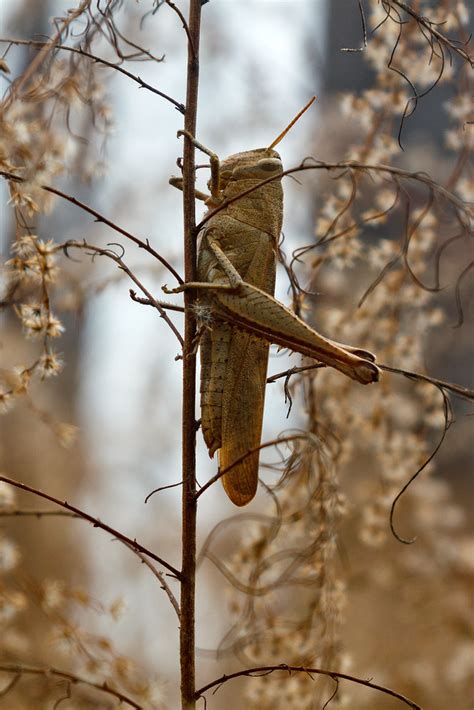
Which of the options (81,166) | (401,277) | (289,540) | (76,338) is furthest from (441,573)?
(76,338)

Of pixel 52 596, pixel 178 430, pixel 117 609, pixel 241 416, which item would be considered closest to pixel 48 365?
pixel 241 416

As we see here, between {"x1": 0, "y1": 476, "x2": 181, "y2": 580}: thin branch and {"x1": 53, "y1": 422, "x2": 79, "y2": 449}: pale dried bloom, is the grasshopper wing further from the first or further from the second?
{"x1": 53, "y1": 422, "x2": 79, "y2": 449}: pale dried bloom

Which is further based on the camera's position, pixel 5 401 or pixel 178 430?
pixel 178 430

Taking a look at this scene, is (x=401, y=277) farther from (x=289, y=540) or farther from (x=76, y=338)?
(x=76, y=338)

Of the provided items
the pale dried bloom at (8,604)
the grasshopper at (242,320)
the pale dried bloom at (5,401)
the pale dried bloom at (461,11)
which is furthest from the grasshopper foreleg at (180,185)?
the pale dried bloom at (8,604)

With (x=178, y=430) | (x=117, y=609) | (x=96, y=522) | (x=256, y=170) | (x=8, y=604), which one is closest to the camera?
(x=96, y=522)

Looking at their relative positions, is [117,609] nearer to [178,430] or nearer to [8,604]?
[8,604]
